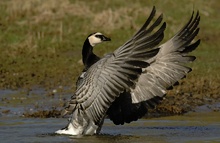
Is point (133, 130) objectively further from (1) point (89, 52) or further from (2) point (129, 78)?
(2) point (129, 78)

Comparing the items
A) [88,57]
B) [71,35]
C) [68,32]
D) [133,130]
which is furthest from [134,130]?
[68,32]

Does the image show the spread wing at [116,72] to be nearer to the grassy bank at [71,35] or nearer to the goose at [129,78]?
the goose at [129,78]

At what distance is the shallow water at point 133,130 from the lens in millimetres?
9989

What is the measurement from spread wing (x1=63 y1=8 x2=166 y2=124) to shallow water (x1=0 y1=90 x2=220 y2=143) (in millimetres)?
638

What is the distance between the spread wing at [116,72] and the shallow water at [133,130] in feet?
2.09

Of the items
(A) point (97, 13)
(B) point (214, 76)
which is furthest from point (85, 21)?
(B) point (214, 76)

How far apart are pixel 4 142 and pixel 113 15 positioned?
1055 centimetres

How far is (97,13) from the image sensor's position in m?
20.8

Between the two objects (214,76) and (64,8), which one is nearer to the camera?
(214,76)

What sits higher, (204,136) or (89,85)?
(89,85)

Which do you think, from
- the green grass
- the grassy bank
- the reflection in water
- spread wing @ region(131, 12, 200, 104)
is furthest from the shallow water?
the green grass

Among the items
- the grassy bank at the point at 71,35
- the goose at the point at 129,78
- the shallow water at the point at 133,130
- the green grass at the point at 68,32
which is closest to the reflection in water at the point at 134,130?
the shallow water at the point at 133,130

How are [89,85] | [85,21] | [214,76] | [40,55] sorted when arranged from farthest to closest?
[85,21]
[40,55]
[214,76]
[89,85]

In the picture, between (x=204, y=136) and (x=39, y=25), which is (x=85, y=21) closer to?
(x=39, y=25)
